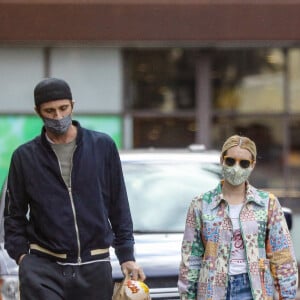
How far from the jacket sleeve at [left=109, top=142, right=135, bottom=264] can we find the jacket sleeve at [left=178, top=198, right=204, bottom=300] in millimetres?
358

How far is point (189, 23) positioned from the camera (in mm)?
15578

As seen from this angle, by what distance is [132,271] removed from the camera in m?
5.83

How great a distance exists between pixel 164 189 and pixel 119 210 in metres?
2.65

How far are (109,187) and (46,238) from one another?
0.46m

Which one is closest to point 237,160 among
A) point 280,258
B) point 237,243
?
point 237,243

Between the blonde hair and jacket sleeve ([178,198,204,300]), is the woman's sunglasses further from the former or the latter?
jacket sleeve ([178,198,204,300])

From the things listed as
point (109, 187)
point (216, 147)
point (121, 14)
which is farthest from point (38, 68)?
point (109, 187)

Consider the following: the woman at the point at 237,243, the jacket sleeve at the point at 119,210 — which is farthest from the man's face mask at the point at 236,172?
the jacket sleeve at the point at 119,210

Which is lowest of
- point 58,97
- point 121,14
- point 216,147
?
point 216,147

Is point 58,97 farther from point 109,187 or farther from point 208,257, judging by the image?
point 208,257

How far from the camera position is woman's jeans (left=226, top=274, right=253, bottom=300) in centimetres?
551

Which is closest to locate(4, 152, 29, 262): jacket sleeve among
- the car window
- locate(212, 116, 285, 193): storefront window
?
the car window

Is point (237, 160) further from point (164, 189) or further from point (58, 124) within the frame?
point (164, 189)

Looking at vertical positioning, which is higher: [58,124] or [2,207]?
[58,124]
